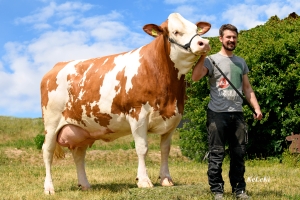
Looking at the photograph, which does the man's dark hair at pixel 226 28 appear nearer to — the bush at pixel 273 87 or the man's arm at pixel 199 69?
the man's arm at pixel 199 69

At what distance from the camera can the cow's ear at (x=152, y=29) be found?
6340 millimetres

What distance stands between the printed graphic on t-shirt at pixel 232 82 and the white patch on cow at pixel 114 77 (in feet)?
4.31

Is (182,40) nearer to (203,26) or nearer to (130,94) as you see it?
(203,26)

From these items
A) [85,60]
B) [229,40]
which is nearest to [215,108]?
[229,40]

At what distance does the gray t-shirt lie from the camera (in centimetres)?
588

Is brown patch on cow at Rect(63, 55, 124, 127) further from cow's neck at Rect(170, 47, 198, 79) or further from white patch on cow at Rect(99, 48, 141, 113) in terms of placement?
cow's neck at Rect(170, 47, 198, 79)

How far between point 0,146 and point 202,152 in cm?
898

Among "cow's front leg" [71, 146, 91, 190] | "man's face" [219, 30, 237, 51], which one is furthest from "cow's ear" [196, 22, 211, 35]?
"cow's front leg" [71, 146, 91, 190]

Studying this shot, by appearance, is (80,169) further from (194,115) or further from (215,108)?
(194,115)

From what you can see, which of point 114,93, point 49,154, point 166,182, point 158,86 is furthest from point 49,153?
point 158,86

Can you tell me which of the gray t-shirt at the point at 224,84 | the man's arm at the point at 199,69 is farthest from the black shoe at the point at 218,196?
the man's arm at the point at 199,69

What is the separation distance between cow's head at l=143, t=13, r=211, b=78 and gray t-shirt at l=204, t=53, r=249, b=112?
28cm

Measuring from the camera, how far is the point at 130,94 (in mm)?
6457

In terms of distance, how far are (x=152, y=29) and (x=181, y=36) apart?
1.58ft
